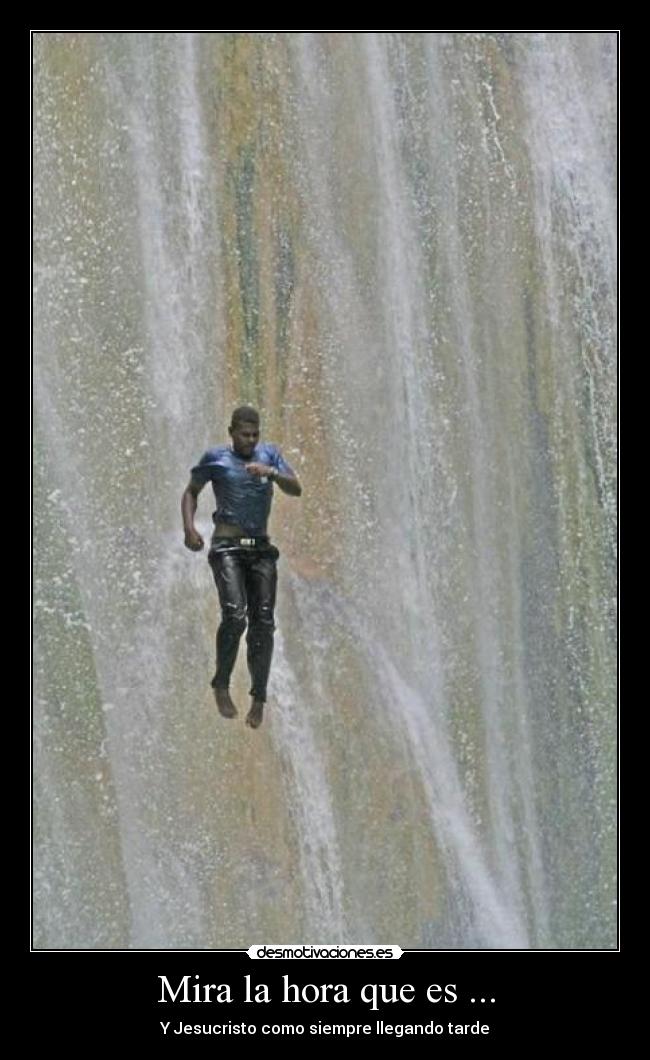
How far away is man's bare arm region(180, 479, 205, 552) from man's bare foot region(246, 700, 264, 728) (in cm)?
117

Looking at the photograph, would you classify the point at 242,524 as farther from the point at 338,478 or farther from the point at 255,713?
the point at 338,478

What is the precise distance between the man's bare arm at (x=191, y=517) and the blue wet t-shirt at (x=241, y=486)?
0.36 ft

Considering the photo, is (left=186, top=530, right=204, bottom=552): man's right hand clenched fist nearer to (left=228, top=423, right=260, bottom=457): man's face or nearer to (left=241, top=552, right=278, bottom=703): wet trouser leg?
(left=241, top=552, right=278, bottom=703): wet trouser leg

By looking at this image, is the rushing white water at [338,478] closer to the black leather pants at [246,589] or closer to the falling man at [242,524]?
the black leather pants at [246,589]

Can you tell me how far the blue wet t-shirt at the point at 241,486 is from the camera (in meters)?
11.4

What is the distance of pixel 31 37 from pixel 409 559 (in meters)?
4.14

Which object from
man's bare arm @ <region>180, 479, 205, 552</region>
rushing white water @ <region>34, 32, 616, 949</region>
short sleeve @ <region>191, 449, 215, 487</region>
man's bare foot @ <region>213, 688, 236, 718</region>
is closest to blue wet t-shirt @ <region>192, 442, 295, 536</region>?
short sleeve @ <region>191, 449, 215, 487</region>

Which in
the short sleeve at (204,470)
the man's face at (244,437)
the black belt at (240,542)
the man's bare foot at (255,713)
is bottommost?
the man's bare foot at (255,713)

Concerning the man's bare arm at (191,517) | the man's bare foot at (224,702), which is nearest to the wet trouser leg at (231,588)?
the man's bare arm at (191,517)

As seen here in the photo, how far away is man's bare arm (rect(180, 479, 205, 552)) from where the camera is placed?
442 inches

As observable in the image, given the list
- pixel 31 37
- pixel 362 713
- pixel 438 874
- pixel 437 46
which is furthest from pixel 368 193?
pixel 438 874

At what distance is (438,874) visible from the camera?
1342 cm

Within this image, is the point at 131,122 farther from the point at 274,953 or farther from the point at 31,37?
the point at 274,953

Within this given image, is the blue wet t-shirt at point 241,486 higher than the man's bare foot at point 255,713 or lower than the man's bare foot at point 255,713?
higher
